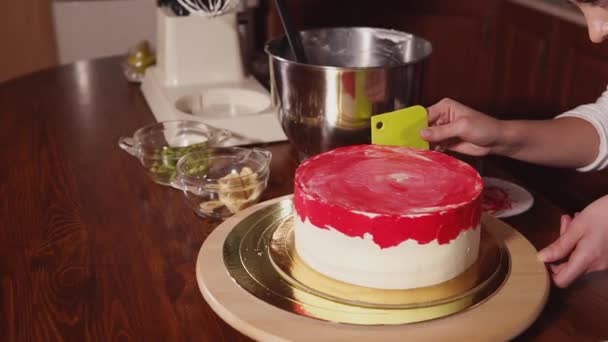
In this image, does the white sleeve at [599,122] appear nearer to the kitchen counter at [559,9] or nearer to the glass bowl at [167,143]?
the glass bowl at [167,143]

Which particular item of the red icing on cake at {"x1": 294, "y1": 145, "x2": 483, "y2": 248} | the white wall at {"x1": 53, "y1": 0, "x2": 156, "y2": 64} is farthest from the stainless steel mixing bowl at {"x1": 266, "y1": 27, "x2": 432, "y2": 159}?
the white wall at {"x1": 53, "y1": 0, "x2": 156, "y2": 64}

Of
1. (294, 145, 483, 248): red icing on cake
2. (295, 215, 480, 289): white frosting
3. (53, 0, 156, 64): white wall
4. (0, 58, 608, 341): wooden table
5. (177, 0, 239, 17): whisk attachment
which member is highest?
(177, 0, 239, 17): whisk attachment

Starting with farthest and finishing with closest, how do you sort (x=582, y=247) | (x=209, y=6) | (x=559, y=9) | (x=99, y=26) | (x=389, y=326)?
(x=99, y=26), (x=559, y=9), (x=209, y=6), (x=582, y=247), (x=389, y=326)

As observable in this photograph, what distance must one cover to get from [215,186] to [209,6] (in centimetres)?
57

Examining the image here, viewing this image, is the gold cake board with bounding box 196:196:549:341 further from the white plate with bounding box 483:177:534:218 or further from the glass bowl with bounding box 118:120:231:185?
the glass bowl with bounding box 118:120:231:185

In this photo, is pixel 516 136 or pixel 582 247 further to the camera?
pixel 516 136

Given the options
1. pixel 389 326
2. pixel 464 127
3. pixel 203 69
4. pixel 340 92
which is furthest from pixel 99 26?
pixel 389 326

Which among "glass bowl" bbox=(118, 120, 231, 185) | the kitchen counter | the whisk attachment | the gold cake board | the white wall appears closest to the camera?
the gold cake board

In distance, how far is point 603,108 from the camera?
120 centimetres

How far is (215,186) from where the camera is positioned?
→ 1.04m

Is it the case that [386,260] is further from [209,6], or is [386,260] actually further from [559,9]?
[559,9]

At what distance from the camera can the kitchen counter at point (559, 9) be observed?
6.82 feet

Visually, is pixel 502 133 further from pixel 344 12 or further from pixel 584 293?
pixel 344 12

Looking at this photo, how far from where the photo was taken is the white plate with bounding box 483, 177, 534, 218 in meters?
1.06
